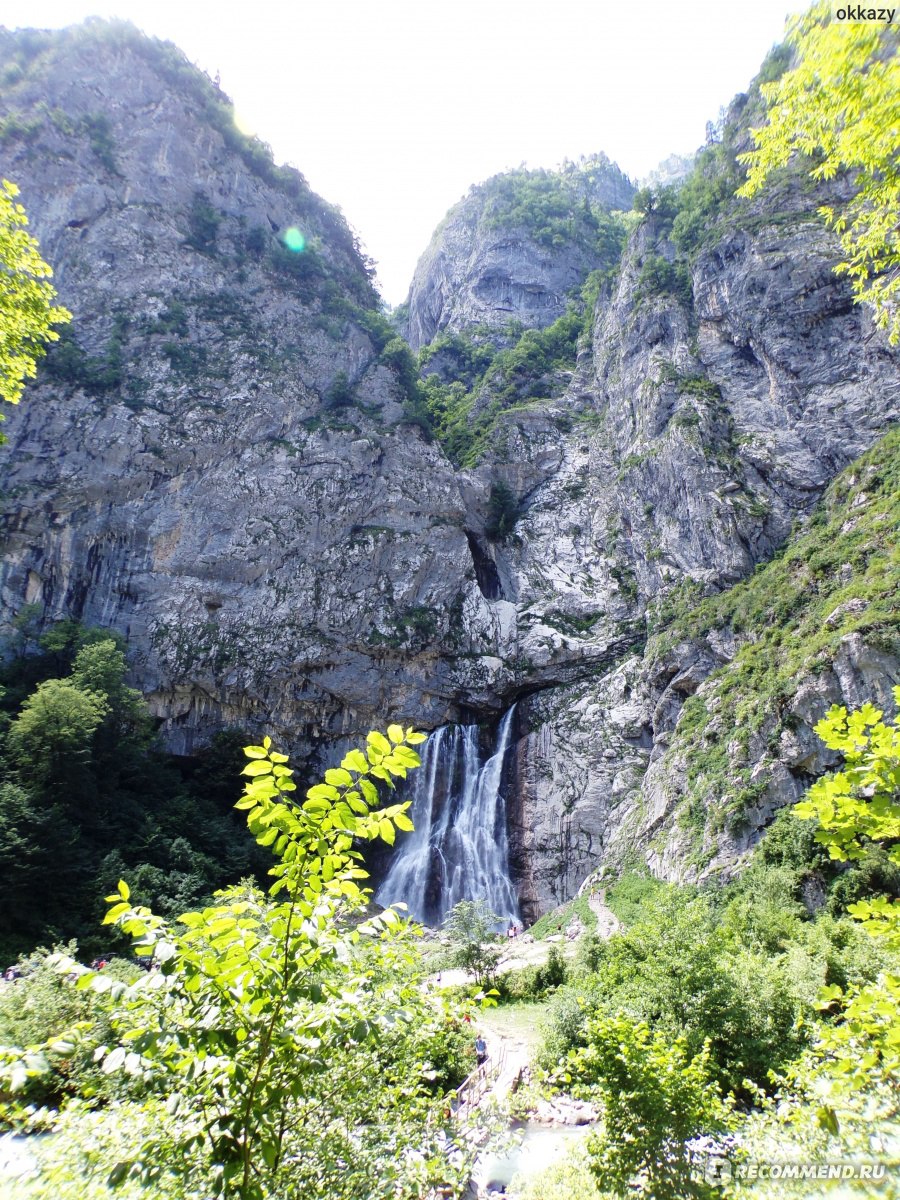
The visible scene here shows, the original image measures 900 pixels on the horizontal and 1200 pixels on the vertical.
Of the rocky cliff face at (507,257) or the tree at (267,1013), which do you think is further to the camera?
the rocky cliff face at (507,257)

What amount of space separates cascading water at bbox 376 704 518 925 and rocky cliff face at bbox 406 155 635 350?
4043cm

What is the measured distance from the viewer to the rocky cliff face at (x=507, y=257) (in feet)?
193

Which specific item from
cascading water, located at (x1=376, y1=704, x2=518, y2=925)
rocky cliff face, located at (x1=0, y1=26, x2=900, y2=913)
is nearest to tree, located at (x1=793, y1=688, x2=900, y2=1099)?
rocky cliff face, located at (x1=0, y1=26, x2=900, y2=913)

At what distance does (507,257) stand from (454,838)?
5394 centimetres

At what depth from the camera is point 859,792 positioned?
15047mm

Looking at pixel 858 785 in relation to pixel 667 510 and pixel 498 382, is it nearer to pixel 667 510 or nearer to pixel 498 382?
pixel 667 510

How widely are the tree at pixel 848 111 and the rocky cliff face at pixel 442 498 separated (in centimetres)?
1615

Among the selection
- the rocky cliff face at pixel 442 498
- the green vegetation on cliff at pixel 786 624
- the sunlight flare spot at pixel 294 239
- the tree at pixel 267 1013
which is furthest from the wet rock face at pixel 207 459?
the tree at pixel 267 1013

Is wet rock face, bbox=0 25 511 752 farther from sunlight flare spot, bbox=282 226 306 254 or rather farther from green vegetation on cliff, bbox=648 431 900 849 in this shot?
green vegetation on cliff, bbox=648 431 900 849

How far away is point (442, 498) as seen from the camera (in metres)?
36.6

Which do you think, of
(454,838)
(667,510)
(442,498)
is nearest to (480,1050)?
(454,838)

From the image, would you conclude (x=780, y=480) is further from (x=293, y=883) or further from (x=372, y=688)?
(x=293, y=883)

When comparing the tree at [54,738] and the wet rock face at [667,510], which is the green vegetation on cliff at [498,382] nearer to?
the wet rock face at [667,510]

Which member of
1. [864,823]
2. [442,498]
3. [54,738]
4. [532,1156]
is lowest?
[532,1156]
